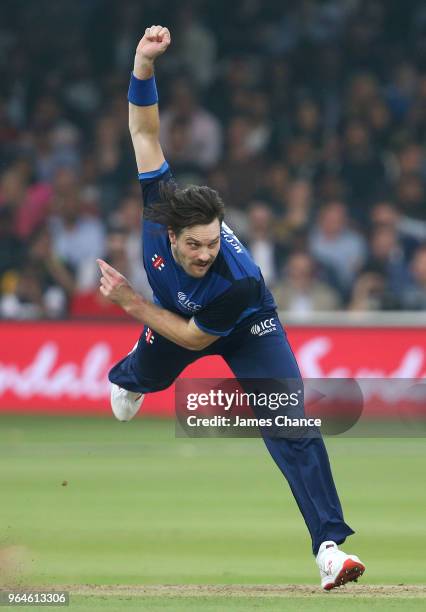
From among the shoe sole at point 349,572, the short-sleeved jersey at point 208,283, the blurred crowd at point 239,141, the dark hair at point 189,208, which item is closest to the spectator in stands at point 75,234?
the blurred crowd at point 239,141

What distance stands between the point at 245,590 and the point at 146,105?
240cm

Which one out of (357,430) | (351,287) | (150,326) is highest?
(150,326)

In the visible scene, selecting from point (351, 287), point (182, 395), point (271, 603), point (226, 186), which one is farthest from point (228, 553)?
point (226, 186)

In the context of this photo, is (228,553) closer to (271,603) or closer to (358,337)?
(271,603)

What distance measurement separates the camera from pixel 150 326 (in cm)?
659

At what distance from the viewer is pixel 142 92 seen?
6816 mm

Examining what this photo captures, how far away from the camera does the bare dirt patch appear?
21.0ft

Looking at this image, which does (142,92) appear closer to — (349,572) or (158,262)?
(158,262)

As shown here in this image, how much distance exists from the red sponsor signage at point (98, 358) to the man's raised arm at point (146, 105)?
717 centimetres

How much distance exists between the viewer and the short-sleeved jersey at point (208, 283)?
253 inches

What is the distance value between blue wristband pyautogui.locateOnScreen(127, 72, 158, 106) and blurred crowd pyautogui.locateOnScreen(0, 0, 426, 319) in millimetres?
7644

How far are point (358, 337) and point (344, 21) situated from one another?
18.6 ft

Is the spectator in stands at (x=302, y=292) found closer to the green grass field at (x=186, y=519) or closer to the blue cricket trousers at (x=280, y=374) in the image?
the green grass field at (x=186, y=519)

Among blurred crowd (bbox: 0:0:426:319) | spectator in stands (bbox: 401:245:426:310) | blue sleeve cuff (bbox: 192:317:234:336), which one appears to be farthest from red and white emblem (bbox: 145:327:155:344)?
spectator in stands (bbox: 401:245:426:310)
